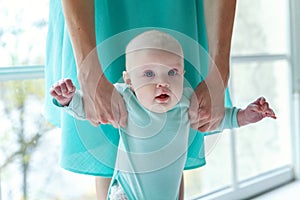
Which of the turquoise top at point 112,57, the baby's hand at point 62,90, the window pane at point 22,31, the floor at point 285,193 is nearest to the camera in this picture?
the baby's hand at point 62,90

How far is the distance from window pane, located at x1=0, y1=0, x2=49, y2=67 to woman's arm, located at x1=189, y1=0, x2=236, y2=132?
0.49 metres

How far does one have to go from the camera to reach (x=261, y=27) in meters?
1.92

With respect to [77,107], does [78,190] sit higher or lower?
lower

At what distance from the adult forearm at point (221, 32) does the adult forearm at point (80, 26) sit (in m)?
0.27

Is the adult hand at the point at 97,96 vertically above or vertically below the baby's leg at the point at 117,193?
above

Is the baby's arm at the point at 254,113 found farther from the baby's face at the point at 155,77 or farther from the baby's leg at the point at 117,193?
the baby's leg at the point at 117,193

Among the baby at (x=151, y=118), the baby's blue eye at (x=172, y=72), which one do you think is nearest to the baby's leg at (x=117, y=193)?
the baby at (x=151, y=118)

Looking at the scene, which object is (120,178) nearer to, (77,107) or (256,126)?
(77,107)

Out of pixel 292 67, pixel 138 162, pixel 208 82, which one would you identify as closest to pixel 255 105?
pixel 208 82

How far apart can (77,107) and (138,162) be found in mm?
145

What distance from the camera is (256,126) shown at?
1941 mm

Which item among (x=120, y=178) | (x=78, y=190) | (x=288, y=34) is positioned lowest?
(x=78, y=190)

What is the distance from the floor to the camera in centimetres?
155

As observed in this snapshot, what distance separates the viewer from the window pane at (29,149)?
115cm
